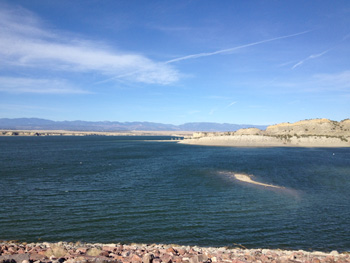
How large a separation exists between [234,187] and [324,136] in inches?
4101

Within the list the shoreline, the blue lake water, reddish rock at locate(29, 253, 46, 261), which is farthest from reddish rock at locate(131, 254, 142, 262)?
the shoreline

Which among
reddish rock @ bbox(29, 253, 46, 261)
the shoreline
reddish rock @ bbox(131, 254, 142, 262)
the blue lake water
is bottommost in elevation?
the blue lake water

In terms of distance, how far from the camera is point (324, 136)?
4525 inches

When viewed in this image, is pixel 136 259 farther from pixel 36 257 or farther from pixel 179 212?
pixel 179 212

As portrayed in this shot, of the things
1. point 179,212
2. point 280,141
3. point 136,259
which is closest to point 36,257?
point 136,259

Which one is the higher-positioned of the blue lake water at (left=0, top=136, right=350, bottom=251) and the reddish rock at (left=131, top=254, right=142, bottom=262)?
the reddish rock at (left=131, top=254, right=142, bottom=262)

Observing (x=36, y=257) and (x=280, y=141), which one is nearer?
(x=36, y=257)

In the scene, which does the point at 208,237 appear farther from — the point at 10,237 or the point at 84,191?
the point at 84,191

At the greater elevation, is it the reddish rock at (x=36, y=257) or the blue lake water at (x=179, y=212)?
the reddish rock at (x=36, y=257)

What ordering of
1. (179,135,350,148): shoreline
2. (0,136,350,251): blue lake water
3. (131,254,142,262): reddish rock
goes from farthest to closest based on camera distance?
1. (179,135,350,148): shoreline
2. (0,136,350,251): blue lake water
3. (131,254,142,262): reddish rock

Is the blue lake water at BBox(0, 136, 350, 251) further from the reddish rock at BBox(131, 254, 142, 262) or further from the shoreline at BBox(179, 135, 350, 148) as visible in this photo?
the shoreline at BBox(179, 135, 350, 148)

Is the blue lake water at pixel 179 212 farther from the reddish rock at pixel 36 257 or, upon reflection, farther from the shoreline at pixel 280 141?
the shoreline at pixel 280 141

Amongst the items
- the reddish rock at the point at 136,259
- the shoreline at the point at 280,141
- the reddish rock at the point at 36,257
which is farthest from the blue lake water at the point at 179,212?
the shoreline at the point at 280,141

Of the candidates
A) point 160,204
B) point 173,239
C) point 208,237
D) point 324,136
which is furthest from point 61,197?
point 324,136
